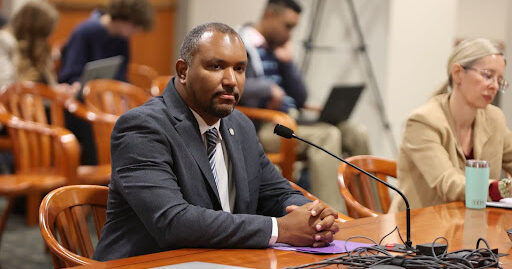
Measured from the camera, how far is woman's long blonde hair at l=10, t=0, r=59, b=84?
5.03 m

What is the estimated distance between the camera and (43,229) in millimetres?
1936

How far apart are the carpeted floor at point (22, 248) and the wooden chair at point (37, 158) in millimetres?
186

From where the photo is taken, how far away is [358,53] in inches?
261

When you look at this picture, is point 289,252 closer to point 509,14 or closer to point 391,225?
point 391,225

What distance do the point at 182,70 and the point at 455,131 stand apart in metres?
1.31

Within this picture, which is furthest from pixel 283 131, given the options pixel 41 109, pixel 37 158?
pixel 41 109

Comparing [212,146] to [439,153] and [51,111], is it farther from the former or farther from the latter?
[51,111]

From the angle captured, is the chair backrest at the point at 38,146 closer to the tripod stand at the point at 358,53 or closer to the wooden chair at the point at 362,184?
the wooden chair at the point at 362,184

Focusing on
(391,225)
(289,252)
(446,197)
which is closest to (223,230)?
(289,252)

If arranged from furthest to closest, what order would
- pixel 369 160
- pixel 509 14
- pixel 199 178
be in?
1. pixel 509 14
2. pixel 369 160
3. pixel 199 178

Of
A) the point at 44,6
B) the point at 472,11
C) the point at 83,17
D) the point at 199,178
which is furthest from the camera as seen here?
the point at 83,17

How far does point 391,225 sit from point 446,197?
2.09ft

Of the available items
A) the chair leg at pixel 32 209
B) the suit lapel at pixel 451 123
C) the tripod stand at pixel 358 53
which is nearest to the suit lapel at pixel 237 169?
the suit lapel at pixel 451 123

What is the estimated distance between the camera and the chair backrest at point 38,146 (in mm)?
4066
